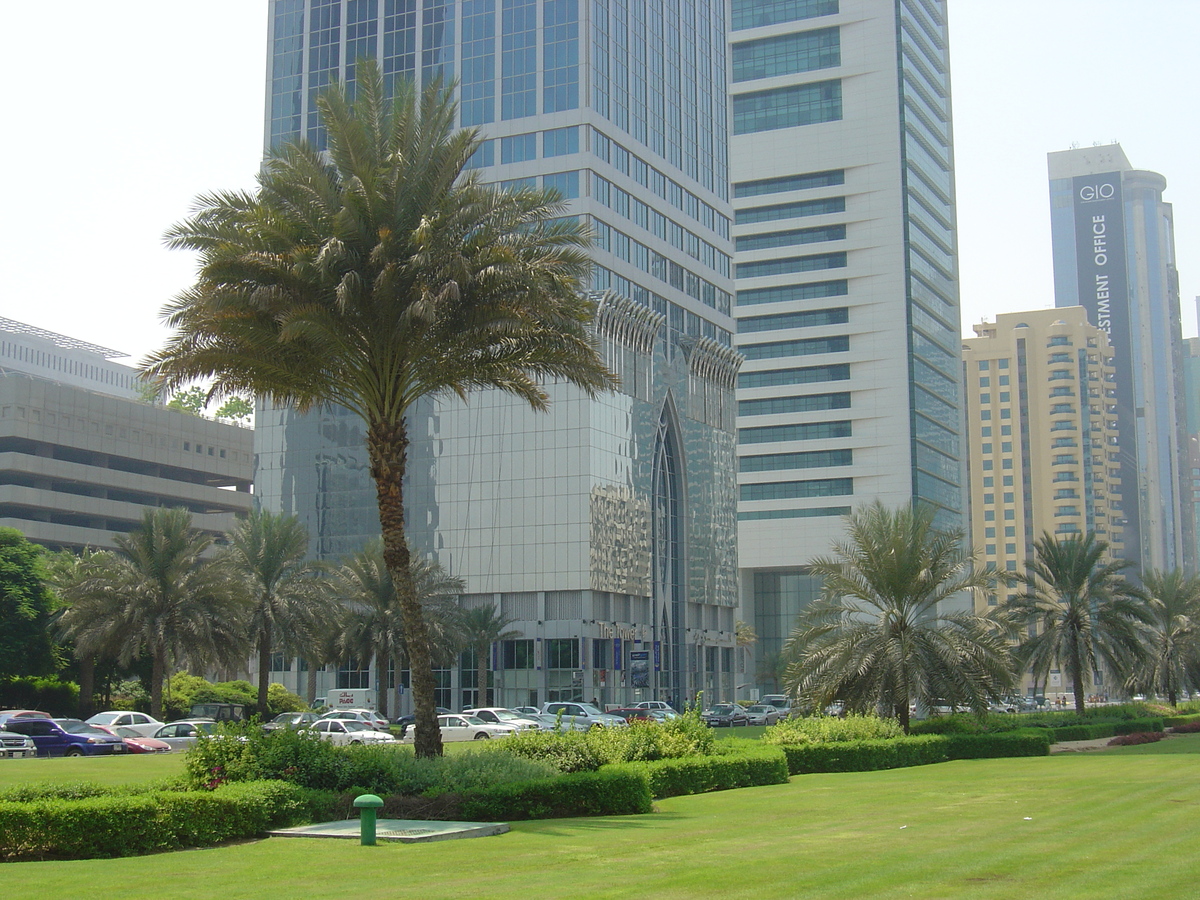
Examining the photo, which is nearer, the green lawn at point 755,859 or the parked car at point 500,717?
the green lawn at point 755,859

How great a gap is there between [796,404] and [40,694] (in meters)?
87.0

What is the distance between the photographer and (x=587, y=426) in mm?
87375

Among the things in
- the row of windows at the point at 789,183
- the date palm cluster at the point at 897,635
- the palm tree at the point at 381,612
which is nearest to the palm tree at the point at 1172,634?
the date palm cluster at the point at 897,635

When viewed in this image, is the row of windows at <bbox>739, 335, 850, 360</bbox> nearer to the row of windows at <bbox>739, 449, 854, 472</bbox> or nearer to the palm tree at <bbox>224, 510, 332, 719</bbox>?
the row of windows at <bbox>739, 449, 854, 472</bbox>

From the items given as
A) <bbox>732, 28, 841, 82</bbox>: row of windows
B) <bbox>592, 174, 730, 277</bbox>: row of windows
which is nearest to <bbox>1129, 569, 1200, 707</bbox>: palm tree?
<bbox>592, 174, 730, 277</bbox>: row of windows

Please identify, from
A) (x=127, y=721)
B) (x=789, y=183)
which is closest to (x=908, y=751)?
(x=127, y=721)

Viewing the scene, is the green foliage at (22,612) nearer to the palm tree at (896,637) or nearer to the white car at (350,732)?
the white car at (350,732)

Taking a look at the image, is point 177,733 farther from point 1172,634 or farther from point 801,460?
point 801,460

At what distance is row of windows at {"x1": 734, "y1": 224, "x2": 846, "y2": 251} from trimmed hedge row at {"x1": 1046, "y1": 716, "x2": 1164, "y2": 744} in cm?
8695

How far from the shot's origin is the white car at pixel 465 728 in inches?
2158

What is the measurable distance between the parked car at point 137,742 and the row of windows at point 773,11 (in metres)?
115

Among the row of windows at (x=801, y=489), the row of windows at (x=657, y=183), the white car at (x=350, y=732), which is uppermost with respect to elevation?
the row of windows at (x=657, y=183)

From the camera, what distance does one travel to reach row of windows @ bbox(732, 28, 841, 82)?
14312cm

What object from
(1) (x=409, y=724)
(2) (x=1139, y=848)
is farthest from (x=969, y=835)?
(1) (x=409, y=724)
